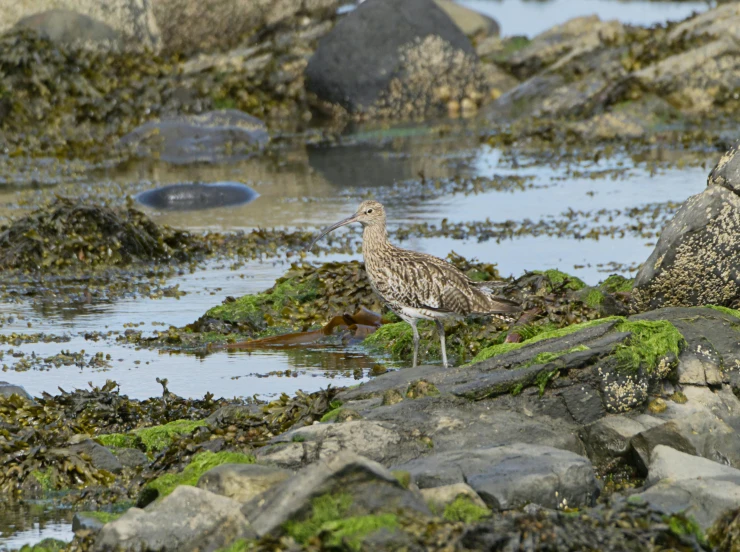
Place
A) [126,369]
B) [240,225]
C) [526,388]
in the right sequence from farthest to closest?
[240,225] → [126,369] → [526,388]

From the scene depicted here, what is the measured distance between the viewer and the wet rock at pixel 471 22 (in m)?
31.6

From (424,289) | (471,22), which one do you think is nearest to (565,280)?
(424,289)

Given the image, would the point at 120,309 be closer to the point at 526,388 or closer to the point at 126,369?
the point at 126,369

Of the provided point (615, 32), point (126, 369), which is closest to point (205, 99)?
point (615, 32)

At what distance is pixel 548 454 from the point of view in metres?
5.55

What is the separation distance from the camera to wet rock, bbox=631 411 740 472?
19.6 feet

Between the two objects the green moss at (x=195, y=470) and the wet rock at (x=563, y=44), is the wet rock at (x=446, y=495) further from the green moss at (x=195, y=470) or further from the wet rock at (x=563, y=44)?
the wet rock at (x=563, y=44)

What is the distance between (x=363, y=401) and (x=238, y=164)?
13.6 meters

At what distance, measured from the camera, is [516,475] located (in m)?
5.30

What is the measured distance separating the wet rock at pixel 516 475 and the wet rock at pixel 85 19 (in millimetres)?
19024

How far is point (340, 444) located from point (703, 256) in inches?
123

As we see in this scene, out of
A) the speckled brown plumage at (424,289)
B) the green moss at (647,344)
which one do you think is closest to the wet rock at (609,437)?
the green moss at (647,344)

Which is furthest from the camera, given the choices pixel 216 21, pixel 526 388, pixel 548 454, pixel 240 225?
pixel 216 21

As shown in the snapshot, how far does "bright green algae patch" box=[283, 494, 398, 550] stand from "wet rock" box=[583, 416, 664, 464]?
1742 mm
